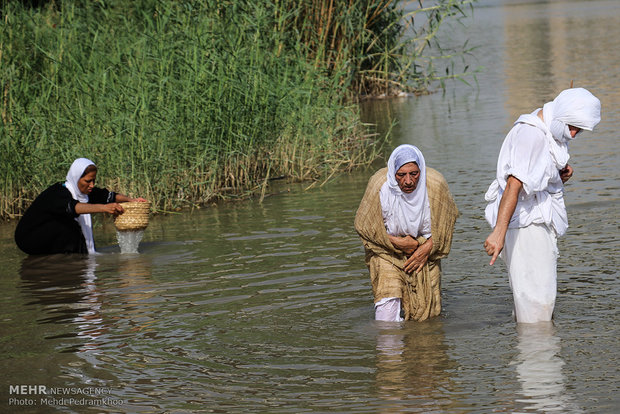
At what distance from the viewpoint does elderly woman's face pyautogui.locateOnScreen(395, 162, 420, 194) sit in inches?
242

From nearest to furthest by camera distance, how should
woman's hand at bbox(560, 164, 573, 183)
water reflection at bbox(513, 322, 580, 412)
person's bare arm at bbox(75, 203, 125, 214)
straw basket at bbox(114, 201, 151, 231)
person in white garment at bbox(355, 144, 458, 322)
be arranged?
water reflection at bbox(513, 322, 580, 412) → woman's hand at bbox(560, 164, 573, 183) → person in white garment at bbox(355, 144, 458, 322) → person's bare arm at bbox(75, 203, 125, 214) → straw basket at bbox(114, 201, 151, 231)

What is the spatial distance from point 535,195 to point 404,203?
801 millimetres

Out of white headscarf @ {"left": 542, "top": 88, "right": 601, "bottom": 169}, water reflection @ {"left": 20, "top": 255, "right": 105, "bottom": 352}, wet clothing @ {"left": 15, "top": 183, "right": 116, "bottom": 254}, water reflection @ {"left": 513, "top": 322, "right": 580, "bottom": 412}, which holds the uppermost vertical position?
white headscarf @ {"left": 542, "top": 88, "right": 601, "bottom": 169}

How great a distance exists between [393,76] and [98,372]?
49.1 ft

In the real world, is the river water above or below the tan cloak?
below

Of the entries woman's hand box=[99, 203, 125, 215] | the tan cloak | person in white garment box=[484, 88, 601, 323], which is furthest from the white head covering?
person in white garment box=[484, 88, 601, 323]

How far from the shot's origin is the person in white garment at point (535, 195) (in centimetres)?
571

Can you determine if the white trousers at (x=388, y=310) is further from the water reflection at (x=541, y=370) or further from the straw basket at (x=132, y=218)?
the straw basket at (x=132, y=218)

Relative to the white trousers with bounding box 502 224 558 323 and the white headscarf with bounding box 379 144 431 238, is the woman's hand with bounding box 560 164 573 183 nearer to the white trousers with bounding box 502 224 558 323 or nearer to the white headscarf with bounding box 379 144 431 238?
the white trousers with bounding box 502 224 558 323

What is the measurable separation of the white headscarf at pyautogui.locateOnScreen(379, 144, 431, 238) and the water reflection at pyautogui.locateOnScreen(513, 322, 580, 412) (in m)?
0.87

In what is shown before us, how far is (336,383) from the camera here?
18.8ft

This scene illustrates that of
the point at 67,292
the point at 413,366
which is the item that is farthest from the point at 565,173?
the point at 67,292

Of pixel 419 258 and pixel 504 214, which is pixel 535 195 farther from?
pixel 419 258

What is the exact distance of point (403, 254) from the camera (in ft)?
21.4
